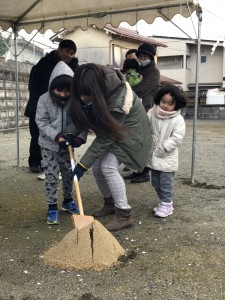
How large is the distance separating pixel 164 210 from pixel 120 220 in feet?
1.97

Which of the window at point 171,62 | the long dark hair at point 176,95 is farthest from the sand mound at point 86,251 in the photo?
the window at point 171,62

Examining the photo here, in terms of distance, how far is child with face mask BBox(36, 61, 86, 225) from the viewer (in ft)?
10.8

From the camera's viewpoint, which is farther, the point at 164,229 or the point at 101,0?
the point at 101,0

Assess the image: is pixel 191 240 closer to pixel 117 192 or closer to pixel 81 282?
pixel 117 192

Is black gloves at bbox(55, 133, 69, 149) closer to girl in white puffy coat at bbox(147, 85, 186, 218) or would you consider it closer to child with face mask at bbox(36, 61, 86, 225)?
child with face mask at bbox(36, 61, 86, 225)

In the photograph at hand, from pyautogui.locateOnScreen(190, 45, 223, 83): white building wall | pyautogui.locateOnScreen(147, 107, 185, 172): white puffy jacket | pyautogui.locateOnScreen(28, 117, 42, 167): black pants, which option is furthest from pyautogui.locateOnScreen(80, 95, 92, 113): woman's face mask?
pyautogui.locateOnScreen(190, 45, 223, 83): white building wall

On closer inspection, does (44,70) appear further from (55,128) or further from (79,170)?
(79,170)

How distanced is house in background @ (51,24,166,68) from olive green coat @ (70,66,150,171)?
53.9 feet

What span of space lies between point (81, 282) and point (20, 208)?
6.05 ft

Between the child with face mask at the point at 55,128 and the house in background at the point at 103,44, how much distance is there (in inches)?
643

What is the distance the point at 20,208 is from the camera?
4109 millimetres

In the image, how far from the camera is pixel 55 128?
3451mm

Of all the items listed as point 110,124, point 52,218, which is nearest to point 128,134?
point 110,124

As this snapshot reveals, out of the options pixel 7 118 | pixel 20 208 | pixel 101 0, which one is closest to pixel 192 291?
pixel 20 208
